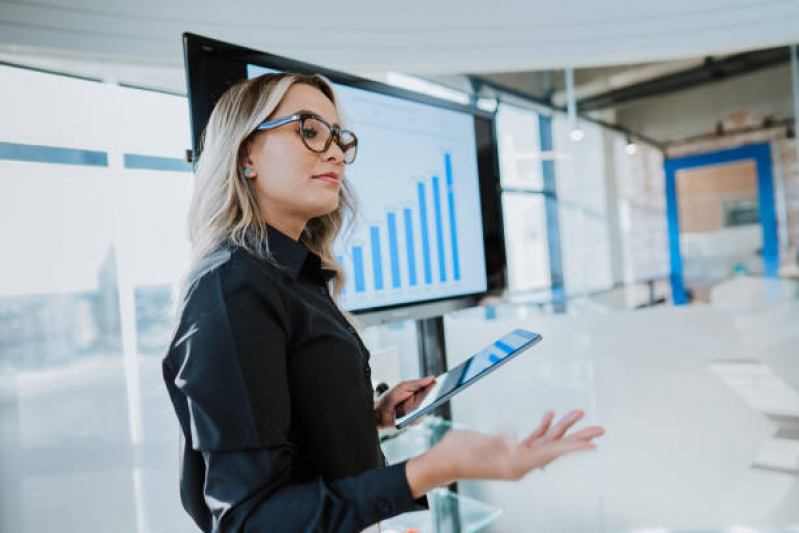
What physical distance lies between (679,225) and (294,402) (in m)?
3.46

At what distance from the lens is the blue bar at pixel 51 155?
1.27m

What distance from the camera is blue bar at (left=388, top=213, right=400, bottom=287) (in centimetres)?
177

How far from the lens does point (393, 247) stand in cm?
178

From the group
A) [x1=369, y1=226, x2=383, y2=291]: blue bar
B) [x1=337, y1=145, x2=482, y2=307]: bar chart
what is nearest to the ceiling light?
[x1=337, y1=145, x2=482, y2=307]: bar chart

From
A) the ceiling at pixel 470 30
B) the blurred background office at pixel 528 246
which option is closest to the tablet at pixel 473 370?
the blurred background office at pixel 528 246

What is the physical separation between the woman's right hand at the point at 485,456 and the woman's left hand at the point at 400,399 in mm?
450

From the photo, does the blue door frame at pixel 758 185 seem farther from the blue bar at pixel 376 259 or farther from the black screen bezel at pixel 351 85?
the blue bar at pixel 376 259

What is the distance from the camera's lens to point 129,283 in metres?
1.47

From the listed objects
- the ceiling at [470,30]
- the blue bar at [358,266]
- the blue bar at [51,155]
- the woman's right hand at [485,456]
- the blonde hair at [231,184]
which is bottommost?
the woman's right hand at [485,456]

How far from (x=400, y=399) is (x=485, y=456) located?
52 centimetres

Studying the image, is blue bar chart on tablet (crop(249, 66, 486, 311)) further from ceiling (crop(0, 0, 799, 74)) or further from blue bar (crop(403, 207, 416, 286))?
ceiling (crop(0, 0, 799, 74))

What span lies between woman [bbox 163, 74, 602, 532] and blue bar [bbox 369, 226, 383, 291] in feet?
1.70

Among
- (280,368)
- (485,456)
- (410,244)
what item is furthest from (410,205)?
(485,456)

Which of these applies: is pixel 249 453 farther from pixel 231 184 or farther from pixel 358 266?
pixel 358 266
